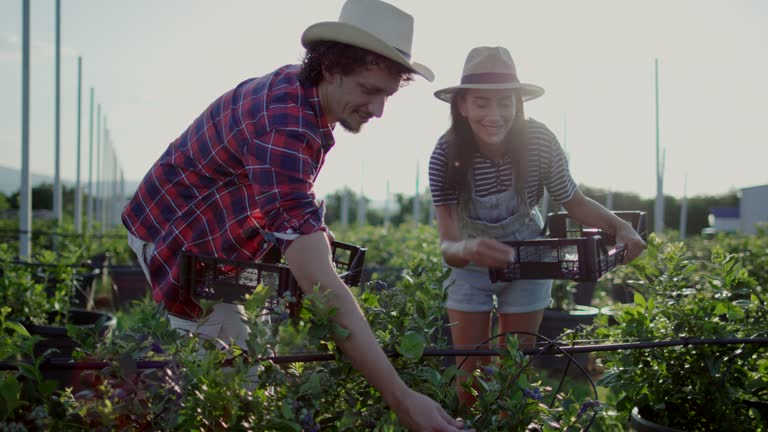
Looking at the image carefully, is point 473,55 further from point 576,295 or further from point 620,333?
point 576,295

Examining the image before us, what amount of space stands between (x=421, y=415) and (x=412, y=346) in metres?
0.17

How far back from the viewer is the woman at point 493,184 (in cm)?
228

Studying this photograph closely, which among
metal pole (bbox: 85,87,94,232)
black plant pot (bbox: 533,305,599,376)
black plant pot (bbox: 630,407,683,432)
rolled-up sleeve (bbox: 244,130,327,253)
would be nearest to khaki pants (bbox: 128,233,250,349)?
rolled-up sleeve (bbox: 244,130,327,253)

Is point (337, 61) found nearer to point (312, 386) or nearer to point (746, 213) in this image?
point (312, 386)

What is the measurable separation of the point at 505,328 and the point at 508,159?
597mm

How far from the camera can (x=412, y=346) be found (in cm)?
132

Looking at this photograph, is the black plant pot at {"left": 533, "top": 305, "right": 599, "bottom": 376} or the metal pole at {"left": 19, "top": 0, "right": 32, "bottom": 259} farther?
the metal pole at {"left": 19, "top": 0, "right": 32, "bottom": 259}

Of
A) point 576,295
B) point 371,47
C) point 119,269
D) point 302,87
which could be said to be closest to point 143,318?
point 302,87

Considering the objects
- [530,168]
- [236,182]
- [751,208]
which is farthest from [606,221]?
[751,208]

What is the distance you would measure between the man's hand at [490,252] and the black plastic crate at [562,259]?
0.67ft

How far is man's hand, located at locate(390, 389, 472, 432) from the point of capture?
3.85ft

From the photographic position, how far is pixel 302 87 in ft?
4.77

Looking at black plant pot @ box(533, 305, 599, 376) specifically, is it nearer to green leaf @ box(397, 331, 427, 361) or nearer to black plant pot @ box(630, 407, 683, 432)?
black plant pot @ box(630, 407, 683, 432)

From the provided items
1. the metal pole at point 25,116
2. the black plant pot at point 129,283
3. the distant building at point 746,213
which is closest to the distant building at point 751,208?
the distant building at point 746,213
